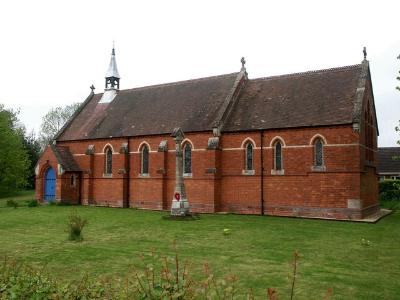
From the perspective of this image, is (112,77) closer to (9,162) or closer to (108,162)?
(108,162)

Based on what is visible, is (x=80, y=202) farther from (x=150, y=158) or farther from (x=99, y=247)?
(x=99, y=247)

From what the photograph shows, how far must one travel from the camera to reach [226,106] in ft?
92.6

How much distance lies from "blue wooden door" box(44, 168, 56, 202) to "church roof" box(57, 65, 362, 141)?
350 cm

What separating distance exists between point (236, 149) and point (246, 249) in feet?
45.0

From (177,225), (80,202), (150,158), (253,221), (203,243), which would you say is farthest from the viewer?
(80,202)

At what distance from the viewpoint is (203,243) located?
15.0 m

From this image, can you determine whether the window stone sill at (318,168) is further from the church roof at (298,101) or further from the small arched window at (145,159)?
the small arched window at (145,159)

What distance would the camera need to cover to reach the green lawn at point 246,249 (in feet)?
32.2

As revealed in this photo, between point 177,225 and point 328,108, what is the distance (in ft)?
39.8

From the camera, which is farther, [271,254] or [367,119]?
[367,119]

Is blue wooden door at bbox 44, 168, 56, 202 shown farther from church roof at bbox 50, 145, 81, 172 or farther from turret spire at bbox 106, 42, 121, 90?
A: turret spire at bbox 106, 42, 121, 90

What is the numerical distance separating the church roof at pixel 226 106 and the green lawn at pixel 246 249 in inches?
286

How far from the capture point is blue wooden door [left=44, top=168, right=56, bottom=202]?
34.6m

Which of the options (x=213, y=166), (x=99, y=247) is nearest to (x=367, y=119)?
(x=213, y=166)
